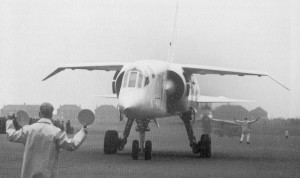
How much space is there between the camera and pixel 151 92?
19750 millimetres

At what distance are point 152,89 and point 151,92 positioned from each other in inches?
5.4

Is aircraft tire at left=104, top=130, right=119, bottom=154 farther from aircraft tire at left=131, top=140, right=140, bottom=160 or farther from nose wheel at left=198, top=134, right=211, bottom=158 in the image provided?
nose wheel at left=198, top=134, right=211, bottom=158

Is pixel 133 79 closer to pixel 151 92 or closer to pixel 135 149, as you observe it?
pixel 151 92

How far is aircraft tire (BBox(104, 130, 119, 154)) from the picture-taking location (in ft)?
73.6

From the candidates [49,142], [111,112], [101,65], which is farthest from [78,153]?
[111,112]

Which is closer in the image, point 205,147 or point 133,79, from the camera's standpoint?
point 133,79

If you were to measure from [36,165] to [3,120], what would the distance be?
37.0 m

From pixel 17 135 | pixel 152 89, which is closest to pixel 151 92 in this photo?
pixel 152 89

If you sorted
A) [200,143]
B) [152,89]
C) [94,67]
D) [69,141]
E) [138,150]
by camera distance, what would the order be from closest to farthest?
[69,141], [138,150], [152,89], [200,143], [94,67]

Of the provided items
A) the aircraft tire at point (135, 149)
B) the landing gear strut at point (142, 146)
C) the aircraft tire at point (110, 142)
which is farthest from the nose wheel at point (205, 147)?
the aircraft tire at point (135, 149)

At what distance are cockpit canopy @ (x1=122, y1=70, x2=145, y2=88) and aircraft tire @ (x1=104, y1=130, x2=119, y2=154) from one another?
339 cm

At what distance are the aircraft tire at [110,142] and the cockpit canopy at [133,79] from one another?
3392 millimetres

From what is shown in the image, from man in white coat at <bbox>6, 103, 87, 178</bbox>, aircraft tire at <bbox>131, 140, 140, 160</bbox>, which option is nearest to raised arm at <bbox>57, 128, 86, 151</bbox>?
man in white coat at <bbox>6, 103, 87, 178</bbox>

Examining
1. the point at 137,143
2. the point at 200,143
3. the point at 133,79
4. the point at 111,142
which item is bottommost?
the point at 111,142
